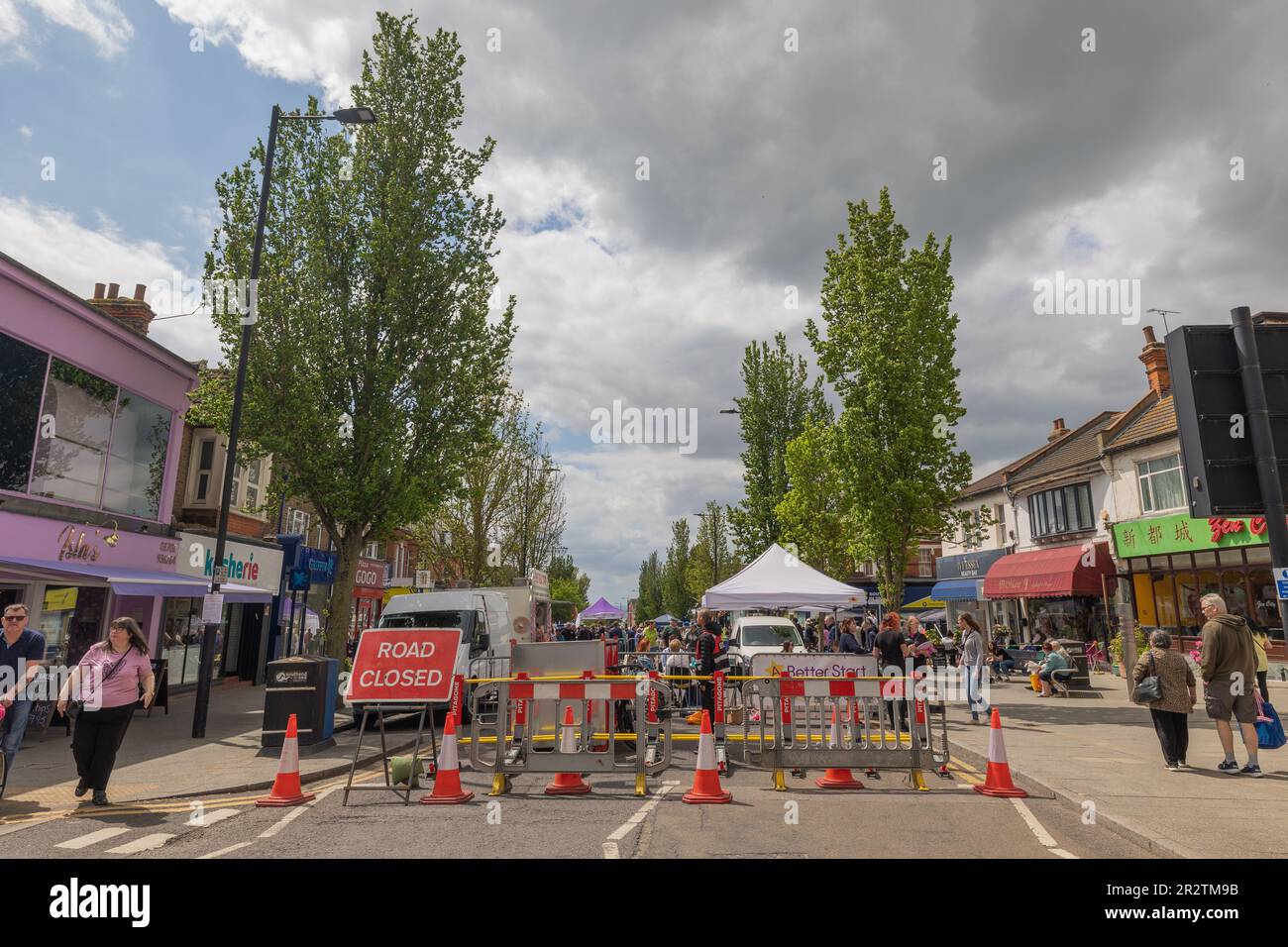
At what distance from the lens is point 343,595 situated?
52.1ft

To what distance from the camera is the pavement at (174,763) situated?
25.7ft

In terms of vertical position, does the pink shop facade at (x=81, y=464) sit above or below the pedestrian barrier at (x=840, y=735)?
above

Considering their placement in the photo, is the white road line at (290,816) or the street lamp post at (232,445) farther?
the street lamp post at (232,445)

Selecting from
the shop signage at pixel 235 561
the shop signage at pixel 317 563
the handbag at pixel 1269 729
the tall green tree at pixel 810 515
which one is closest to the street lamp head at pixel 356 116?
the shop signage at pixel 235 561

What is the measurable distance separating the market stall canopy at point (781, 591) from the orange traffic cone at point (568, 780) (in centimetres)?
735

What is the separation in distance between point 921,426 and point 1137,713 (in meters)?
7.12

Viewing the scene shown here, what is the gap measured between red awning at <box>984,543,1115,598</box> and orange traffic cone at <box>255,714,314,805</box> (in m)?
26.5

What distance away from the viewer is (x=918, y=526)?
17.3 meters

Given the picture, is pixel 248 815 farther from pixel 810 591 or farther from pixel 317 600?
pixel 317 600

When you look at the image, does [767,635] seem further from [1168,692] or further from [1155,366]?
[1155,366]

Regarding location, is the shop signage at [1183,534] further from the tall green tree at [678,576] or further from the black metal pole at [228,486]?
the tall green tree at [678,576]

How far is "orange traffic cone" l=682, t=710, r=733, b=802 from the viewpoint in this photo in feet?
23.9

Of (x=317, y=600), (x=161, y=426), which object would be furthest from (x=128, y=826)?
(x=317, y=600)

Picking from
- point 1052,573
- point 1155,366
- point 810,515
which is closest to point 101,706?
point 810,515
